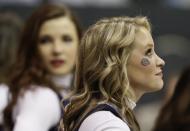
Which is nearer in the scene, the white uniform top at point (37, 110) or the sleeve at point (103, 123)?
the sleeve at point (103, 123)

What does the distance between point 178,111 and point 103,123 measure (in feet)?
5.93

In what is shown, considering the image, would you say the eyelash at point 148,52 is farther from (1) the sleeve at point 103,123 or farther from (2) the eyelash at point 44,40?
(2) the eyelash at point 44,40

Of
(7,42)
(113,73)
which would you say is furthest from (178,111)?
(7,42)

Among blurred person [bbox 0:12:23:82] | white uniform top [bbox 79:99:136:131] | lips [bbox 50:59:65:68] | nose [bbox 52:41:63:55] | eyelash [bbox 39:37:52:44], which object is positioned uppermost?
white uniform top [bbox 79:99:136:131]

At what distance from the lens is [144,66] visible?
498 cm

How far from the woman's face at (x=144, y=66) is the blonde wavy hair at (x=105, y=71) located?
5 cm

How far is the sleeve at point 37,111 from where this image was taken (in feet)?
20.3

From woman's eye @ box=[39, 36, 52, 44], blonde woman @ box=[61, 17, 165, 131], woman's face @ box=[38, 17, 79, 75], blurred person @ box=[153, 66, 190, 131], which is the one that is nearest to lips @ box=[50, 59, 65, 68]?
woman's face @ box=[38, 17, 79, 75]

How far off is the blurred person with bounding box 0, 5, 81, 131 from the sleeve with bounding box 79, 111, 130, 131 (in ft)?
5.76

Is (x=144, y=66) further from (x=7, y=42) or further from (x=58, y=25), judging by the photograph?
(x=7, y=42)

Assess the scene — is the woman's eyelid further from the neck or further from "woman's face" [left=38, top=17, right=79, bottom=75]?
the neck

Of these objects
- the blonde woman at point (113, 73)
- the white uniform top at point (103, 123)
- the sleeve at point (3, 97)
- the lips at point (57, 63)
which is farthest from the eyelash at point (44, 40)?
the white uniform top at point (103, 123)

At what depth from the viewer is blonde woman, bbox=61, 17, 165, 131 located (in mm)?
4836

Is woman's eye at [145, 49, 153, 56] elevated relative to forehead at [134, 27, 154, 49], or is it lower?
lower
